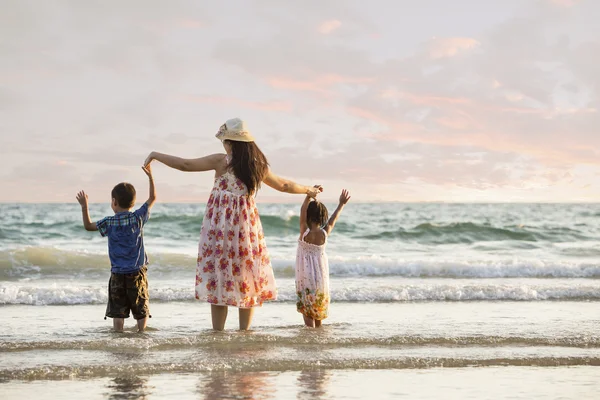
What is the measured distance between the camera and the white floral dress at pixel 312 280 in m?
7.51

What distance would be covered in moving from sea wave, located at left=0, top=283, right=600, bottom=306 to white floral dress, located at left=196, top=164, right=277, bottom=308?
3459 mm

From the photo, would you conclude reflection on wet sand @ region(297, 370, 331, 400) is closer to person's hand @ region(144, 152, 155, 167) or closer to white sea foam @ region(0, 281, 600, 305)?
person's hand @ region(144, 152, 155, 167)

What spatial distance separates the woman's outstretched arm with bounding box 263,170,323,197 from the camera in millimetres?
6684

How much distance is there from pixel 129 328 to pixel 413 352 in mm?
2854

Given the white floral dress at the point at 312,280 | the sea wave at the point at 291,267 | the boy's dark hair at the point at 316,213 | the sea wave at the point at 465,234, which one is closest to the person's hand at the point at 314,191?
the boy's dark hair at the point at 316,213

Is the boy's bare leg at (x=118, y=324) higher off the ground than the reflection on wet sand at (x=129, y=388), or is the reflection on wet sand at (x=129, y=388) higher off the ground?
the boy's bare leg at (x=118, y=324)

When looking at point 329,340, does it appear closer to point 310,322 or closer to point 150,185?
point 310,322

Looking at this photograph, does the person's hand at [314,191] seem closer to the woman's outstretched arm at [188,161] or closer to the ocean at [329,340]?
the woman's outstretched arm at [188,161]

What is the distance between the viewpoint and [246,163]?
6.55 m

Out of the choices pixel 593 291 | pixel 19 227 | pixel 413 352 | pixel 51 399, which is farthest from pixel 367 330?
pixel 19 227

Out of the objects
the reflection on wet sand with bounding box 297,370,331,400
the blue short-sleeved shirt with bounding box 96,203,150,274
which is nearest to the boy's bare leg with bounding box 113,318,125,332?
the blue short-sleeved shirt with bounding box 96,203,150,274

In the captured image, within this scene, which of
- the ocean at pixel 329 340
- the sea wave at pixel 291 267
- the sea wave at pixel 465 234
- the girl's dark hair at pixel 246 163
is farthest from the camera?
the sea wave at pixel 465 234

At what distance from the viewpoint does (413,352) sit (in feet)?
20.7

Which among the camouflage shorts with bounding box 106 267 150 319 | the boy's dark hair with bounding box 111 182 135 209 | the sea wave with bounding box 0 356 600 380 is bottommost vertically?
the sea wave with bounding box 0 356 600 380
